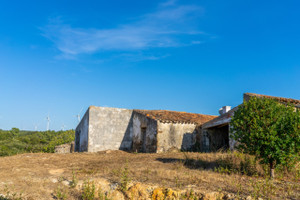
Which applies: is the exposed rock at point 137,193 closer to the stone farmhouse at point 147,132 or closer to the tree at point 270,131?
the tree at point 270,131

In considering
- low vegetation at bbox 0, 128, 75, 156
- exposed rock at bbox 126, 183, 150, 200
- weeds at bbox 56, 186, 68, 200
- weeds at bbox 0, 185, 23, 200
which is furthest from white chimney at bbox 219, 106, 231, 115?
low vegetation at bbox 0, 128, 75, 156

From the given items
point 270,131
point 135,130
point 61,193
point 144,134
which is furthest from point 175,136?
point 61,193

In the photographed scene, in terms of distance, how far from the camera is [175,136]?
56.0 feet

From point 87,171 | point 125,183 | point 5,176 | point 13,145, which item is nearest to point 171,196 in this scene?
point 125,183

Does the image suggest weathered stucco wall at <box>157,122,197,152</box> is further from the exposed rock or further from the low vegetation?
the low vegetation

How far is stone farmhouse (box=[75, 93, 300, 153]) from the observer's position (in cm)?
1677

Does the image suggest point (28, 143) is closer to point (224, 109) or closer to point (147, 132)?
point (147, 132)

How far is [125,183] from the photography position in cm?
722

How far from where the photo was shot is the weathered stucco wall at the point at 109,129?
60.4 ft

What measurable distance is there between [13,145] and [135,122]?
81.2ft

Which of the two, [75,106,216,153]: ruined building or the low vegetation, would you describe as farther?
the low vegetation

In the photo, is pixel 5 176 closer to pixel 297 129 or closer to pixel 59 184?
pixel 59 184

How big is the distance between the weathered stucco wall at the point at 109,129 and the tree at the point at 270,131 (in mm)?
11898

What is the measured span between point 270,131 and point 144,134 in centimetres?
1145
